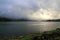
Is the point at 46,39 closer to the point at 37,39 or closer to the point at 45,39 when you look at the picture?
the point at 45,39

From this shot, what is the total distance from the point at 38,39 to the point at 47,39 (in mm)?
1787

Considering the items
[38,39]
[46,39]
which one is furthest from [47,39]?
[38,39]

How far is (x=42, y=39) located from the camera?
79.6 ft

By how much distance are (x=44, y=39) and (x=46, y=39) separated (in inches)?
16.1

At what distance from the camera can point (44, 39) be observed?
79.2ft

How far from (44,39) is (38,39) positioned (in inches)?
47.1

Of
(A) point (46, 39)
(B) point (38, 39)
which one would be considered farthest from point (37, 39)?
(A) point (46, 39)

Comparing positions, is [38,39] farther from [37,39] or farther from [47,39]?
[47,39]

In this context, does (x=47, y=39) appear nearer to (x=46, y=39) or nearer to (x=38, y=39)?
(x=46, y=39)

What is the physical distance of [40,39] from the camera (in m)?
24.3

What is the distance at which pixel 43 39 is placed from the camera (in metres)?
24.3

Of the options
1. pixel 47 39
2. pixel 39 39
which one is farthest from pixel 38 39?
pixel 47 39

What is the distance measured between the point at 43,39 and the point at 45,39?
1.61ft

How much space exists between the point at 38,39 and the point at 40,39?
43 cm
